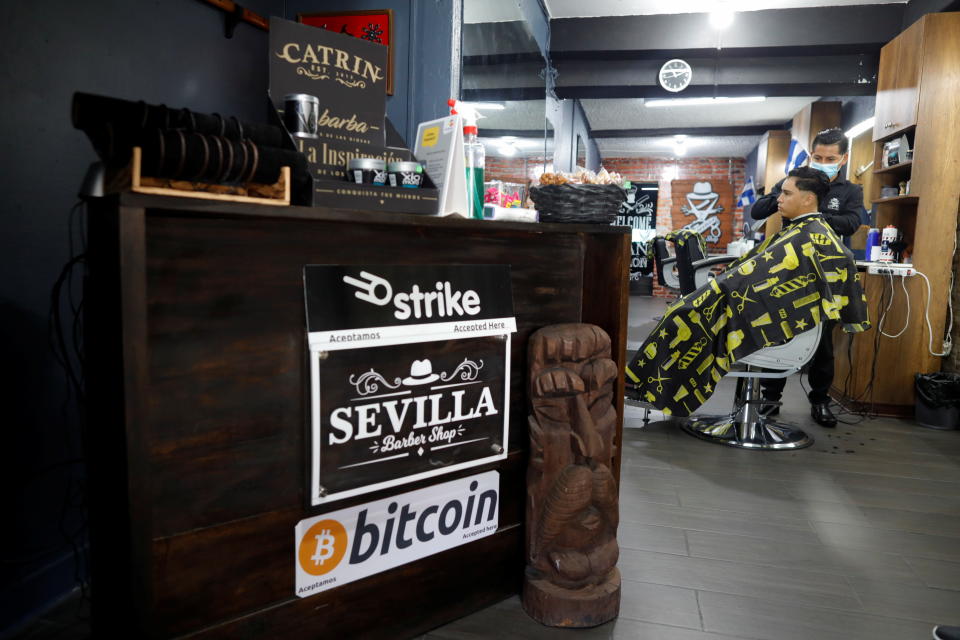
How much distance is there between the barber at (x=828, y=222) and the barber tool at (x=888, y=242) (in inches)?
8.5

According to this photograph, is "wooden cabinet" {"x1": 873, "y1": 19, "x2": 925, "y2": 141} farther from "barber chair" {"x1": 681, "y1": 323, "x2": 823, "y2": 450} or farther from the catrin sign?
the catrin sign

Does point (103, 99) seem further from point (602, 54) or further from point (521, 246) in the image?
point (602, 54)

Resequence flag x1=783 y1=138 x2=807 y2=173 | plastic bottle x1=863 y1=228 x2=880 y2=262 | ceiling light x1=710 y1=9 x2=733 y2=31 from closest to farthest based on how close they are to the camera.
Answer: plastic bottle x1=863 y1=228 x2=880 y2=262 → ceiling light x1=710 y1=9 x2=733 y2=31 → flag x1=783 y1=138 x2=807 y2=173

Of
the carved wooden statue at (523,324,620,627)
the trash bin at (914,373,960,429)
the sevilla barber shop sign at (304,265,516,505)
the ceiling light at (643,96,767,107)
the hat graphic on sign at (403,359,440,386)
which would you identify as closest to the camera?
the sevilla barber shop sign at (304,265,516,505)

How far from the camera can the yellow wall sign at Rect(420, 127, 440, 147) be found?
1.61 m

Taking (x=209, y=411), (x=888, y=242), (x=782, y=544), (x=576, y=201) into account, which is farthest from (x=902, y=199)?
(x=209, y=411)

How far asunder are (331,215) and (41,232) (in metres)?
0.82

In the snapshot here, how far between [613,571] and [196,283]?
124 cm

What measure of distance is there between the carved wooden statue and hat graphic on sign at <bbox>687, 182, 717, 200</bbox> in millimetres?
10567

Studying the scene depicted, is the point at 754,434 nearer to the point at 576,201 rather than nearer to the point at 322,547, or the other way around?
the point at 576,201

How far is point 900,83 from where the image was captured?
3.92m

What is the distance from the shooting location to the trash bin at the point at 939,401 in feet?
11.3

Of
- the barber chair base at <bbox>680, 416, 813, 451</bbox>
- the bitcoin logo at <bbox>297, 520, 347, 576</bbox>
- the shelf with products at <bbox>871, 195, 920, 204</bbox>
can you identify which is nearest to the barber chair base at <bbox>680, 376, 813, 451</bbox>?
the barber chair base at <bbox>680, 416, 813, 451</bbox>

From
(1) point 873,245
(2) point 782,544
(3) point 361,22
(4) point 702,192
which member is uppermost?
(4) point 702,192
